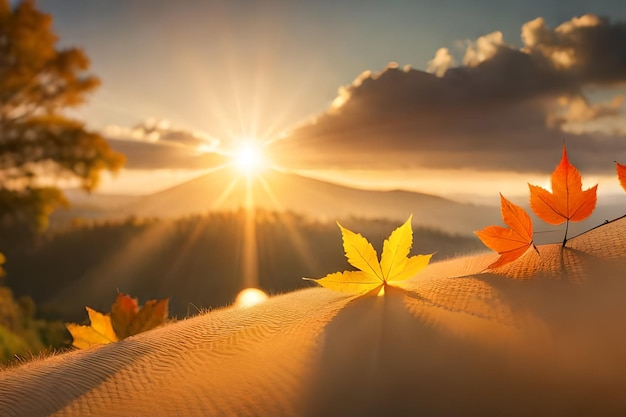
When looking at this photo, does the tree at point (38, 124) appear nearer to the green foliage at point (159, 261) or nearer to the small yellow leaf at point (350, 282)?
the green foliage at point (159, 261)

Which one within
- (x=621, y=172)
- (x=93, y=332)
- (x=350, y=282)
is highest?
(x=621, y=172)

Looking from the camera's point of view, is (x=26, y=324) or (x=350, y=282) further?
(x=26, y=324)

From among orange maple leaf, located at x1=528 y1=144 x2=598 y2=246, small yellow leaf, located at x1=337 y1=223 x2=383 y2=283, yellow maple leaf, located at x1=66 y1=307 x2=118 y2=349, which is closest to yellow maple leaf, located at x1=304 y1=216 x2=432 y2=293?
small yellow leaf, located at x1=337 y1=223 x2=383 y2=283

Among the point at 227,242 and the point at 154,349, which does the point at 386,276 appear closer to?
the point at 154,349

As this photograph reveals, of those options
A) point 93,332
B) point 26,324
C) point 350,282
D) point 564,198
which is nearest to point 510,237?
point 564,198

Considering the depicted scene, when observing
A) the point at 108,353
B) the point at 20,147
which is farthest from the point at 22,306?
the point at 108,353

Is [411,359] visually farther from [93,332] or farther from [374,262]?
[93,332]
